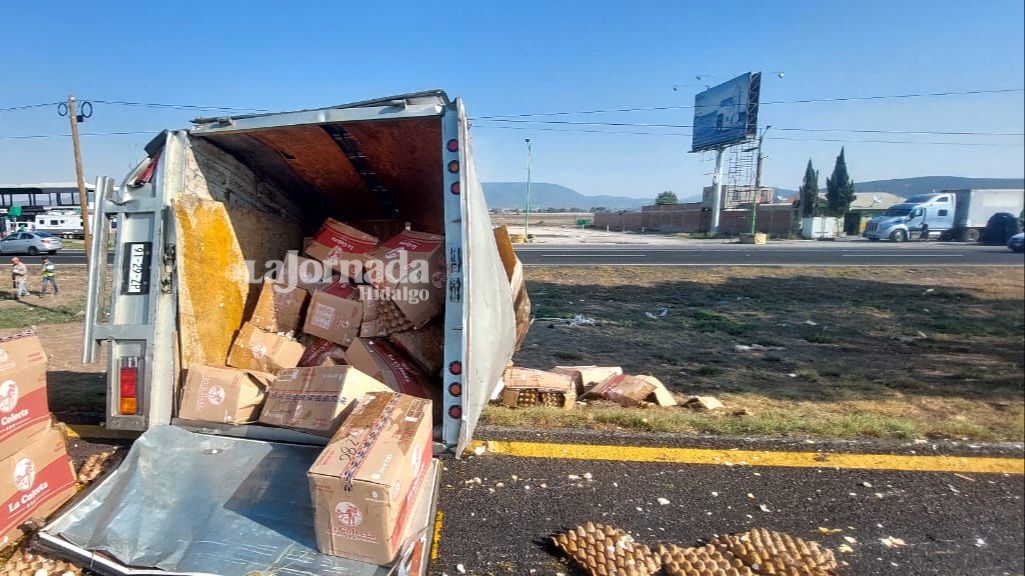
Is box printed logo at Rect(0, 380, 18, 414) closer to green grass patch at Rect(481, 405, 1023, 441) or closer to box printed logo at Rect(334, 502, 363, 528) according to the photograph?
box printed logo at Rect(334, 502, 363, 528)

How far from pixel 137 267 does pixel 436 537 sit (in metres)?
2.19

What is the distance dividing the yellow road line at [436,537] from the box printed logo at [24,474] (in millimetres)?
1874

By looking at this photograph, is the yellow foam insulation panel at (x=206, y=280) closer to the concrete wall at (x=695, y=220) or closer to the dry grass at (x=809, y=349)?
the dry grass at (x=809, y=349)

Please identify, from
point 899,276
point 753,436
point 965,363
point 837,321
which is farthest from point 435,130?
point 899,276

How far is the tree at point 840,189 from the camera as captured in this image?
53.5m

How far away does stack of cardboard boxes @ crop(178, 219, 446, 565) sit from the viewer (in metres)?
2.12

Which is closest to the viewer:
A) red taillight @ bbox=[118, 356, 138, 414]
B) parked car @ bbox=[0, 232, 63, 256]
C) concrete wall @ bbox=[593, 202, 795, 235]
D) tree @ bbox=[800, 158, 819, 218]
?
red taillight @ bbox=[118, 356, 138, 414]

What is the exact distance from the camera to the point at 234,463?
2.69m

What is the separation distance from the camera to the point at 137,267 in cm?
292

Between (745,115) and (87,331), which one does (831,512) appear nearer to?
(87,331)

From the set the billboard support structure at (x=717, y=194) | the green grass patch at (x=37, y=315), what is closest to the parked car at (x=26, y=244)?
the green grass patch at (x=37, y=315)

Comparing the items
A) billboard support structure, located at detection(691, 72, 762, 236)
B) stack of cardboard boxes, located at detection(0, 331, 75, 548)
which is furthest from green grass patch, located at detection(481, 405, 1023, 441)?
billboard support structure, located at detection(691, 72, 762, 236)

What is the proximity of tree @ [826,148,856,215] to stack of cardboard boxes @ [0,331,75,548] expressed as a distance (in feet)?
203

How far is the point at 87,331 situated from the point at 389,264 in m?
1.73
